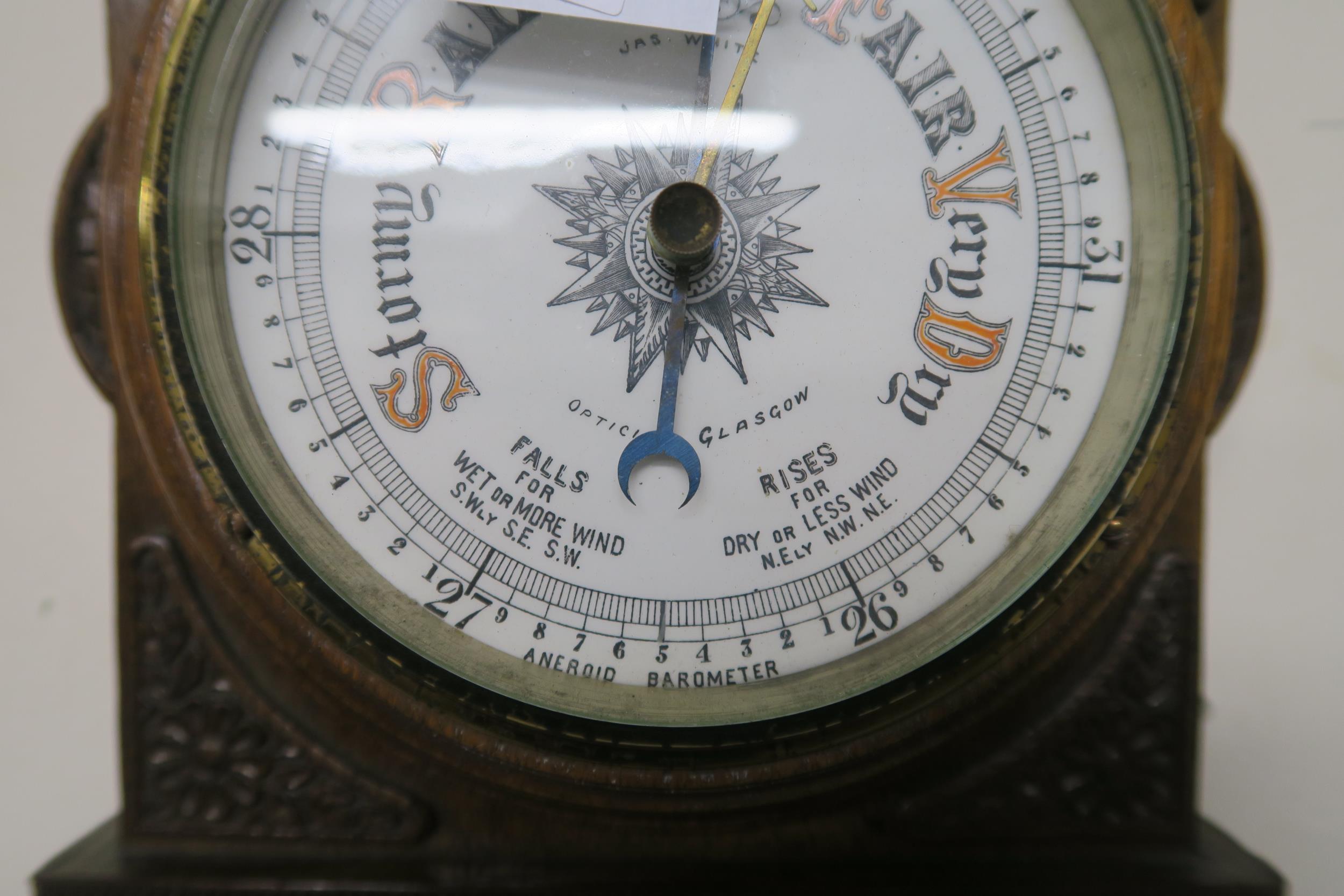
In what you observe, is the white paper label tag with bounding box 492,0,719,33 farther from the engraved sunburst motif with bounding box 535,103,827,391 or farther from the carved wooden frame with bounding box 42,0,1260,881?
the carved wooden frame with bounding box 42,0,1260,881

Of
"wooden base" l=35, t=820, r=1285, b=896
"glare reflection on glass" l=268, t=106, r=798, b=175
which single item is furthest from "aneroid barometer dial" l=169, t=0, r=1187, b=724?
"wooden base" l=35, t=820, r=1285, b=896

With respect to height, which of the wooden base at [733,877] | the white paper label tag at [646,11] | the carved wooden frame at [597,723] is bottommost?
the wooden base at [733,877]

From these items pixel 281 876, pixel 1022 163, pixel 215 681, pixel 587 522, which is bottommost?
pixel 281 876

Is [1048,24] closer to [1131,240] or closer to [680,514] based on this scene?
[1131,240]

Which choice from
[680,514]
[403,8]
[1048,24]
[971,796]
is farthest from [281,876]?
[1048,24]

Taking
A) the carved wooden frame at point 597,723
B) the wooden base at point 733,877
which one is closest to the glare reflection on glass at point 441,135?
the carved wooden frame at point 597,723

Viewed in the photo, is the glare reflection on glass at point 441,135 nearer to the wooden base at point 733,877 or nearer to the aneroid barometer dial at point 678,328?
the aneroid barometer dial at point 678,328

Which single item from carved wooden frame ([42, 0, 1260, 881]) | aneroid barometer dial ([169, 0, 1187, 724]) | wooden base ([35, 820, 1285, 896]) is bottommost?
wooden base ([35, 820, 1285, 896])
